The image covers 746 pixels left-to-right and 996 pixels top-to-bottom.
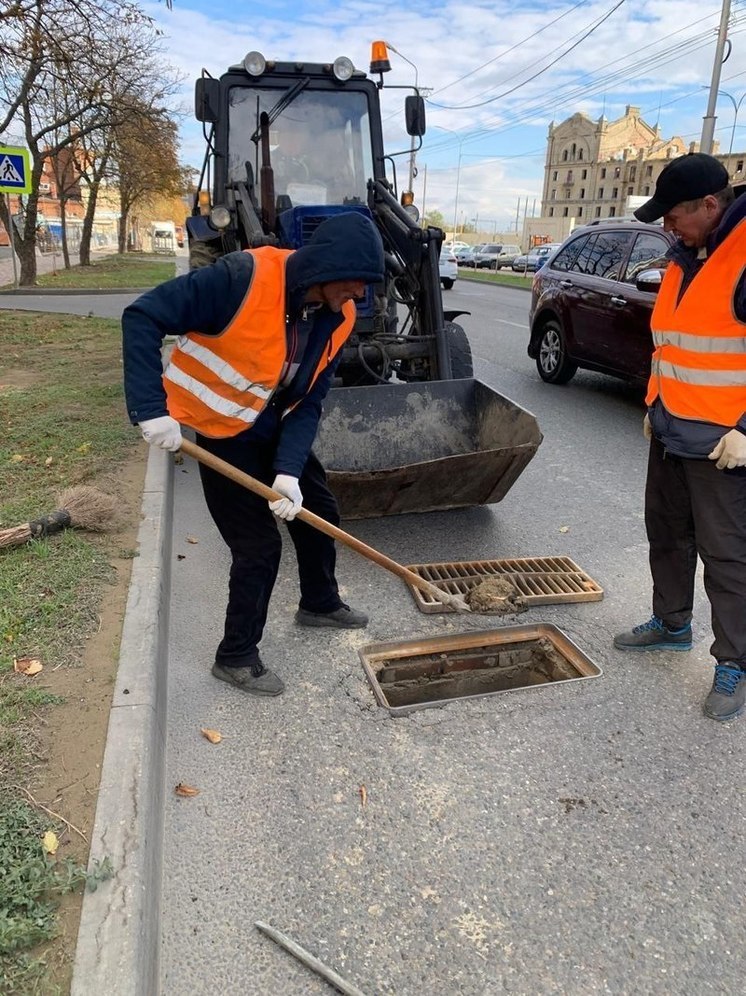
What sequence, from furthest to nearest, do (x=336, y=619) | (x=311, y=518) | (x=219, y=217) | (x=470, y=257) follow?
(x=470, y=257) → (x=219, y=217) → (x=336, y=619) → (x=311, y=518)

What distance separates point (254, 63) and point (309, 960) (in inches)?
250

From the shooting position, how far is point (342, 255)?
2.58 metres

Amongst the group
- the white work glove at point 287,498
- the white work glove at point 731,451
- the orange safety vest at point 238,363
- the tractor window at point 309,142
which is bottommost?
the white work glove at point 287,498

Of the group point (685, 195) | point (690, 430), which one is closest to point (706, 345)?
point (690, 430)

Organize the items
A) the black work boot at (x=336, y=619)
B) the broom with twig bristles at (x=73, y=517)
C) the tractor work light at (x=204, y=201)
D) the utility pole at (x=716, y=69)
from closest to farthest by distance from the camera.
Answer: the black work boot at (x=336, y=619)
the broom with twig bristles at (x=73, y=517)
the tractor work light at (x=204, y=201)
the utility pole at (x=716, y=69)

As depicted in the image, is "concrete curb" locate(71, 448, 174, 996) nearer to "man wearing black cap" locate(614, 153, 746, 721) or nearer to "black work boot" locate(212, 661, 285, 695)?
"black work boot" locate(212, 661, 285, 695)

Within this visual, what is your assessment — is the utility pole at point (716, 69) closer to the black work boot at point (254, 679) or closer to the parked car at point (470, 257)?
the black work boot at point (254, 679)

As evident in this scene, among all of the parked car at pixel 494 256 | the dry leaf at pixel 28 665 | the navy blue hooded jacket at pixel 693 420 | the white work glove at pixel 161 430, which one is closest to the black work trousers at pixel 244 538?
the white work glove at pixel 161 430

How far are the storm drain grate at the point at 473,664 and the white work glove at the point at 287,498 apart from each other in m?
0.79

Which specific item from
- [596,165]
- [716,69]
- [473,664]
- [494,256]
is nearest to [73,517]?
[473,664]

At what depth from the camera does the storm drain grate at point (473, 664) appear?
3.38 m

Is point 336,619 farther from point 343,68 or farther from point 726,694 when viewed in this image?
point 343,68

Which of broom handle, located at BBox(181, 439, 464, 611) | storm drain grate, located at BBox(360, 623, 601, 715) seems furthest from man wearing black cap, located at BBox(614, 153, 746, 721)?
broom handle, located at BBox(181, 439, 464, 611)

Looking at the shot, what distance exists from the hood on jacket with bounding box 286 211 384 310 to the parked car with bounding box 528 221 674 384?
190 inches
